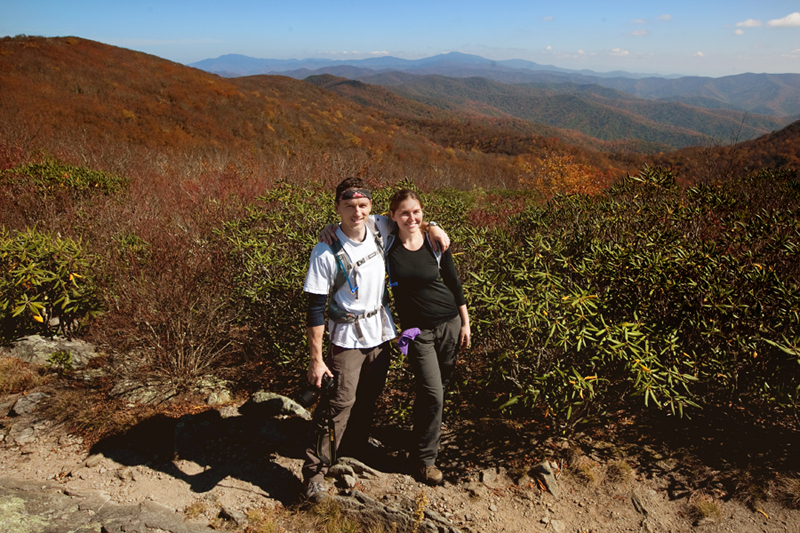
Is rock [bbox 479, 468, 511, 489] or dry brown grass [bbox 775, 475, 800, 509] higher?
dry brown grass [bbox 775, 475, 800, 509]

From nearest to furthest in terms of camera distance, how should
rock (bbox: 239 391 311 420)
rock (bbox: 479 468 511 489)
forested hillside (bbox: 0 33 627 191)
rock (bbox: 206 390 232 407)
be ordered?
rock (bbox: 479 468 511 489), rock (bbox: 239 391 311 420), rock (bbox: 206 390 232 407), forested hillside (bbox: 0 33 627 191)

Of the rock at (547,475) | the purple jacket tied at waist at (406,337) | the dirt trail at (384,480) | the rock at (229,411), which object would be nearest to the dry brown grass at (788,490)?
the dirt trail at (384,480)

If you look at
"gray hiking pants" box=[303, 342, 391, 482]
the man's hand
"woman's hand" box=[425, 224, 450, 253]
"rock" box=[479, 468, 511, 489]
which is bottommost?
"rock" box=[479, 468, 511, 489]

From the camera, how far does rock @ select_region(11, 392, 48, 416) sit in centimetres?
325

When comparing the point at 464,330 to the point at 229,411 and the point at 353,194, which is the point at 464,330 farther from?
the point at 229,411

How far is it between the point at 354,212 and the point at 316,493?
1.61 meters

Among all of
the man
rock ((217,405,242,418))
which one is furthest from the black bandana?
rock ((217,405,242,418))

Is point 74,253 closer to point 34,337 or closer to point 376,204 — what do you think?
point 34,337

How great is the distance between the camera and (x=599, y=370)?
2.75 m

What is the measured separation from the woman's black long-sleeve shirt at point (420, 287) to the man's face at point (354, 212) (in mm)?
277

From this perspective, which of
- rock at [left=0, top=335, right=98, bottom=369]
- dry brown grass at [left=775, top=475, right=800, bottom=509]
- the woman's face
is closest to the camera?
the woman's face

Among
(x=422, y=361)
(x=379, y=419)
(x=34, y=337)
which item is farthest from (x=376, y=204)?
(x=34, y=337)

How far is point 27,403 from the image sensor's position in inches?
130

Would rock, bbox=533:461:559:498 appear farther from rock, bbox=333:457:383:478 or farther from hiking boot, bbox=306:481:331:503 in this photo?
hiking boot, bbox=306:481:331:503
